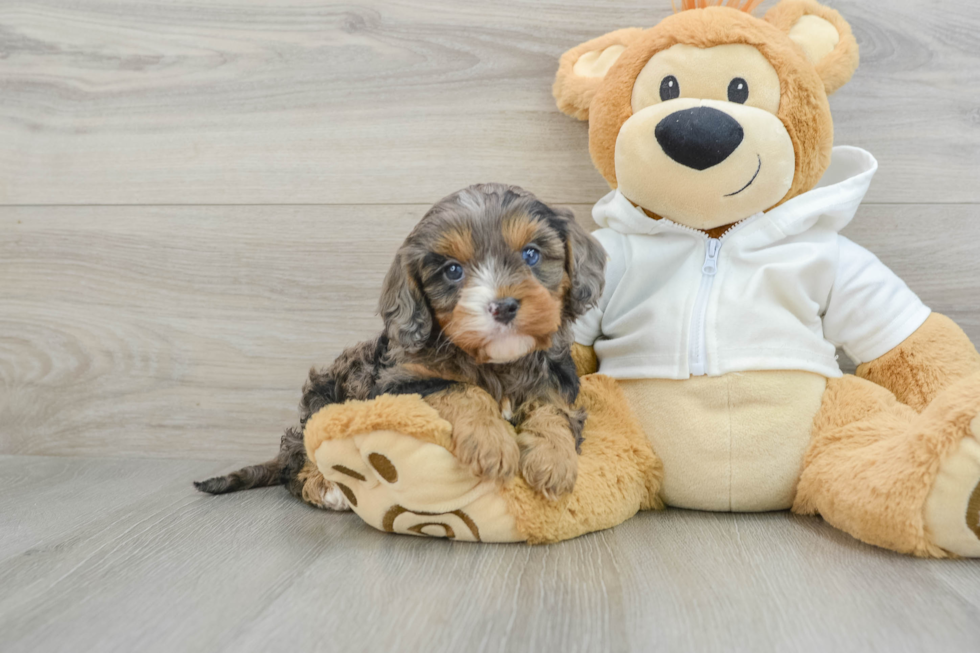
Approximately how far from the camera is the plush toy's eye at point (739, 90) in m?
1.57

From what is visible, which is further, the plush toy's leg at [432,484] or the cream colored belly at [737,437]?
the cream colored belly at [737,437]

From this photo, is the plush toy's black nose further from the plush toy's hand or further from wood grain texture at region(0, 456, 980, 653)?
wood grain texture at region(0, 456, 980, 653)

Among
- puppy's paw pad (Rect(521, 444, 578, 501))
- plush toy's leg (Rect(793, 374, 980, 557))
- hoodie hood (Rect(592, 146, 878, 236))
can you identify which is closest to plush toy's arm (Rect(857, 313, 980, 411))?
plush toy's leg (Rect(793, 374, 980, 557))

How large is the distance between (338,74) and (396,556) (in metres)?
1.47

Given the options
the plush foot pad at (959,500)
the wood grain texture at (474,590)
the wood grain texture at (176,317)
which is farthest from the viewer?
the wood grain texture at (176,317)

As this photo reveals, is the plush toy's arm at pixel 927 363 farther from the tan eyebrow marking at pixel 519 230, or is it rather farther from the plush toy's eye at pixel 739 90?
the tan eyebrow marking at pixel 519 230

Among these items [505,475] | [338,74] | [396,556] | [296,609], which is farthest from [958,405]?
[338,74]

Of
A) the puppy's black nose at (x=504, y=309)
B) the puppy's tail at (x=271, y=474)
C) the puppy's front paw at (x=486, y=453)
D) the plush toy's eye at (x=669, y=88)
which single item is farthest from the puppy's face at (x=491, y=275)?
the puppy's tail at (x=271, y=474)

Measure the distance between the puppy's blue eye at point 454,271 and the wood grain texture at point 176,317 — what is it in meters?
0.79

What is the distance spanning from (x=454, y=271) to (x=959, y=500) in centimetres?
101

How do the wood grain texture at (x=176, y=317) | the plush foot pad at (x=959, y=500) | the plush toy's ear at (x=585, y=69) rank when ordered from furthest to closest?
the wood grain texture at (x=176, y=317) → the plush toy's ear at (x=585, y=69) → the plush foot pad at (x=959, y=500)

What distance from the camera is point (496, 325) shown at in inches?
51.4

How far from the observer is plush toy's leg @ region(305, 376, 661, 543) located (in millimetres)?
1358

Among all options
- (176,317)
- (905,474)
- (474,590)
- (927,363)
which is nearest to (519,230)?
(474,590)
